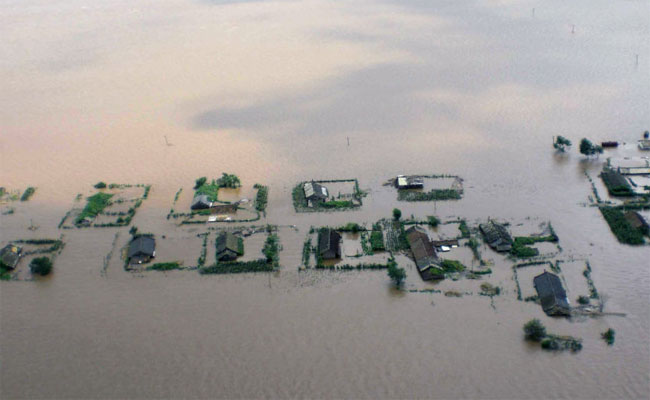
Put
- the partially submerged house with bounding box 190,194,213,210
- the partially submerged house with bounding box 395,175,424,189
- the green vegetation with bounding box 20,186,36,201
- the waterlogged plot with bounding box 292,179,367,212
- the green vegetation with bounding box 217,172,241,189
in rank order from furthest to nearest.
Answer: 1. the green vegetation with bounding box 20,186,36,201
2. the green vegetation with bounding box 217,172,241,189
3. the partially submerged house with bounding box 395,175,424,189
4. the partially submerged house with bounding box 190,194,213,210
5. the waterlogged plot with bounding box 292,179,367,212

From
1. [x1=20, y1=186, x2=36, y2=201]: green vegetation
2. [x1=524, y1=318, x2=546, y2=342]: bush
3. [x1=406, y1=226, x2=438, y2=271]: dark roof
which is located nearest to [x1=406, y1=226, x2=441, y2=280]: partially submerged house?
[x1=406, y1=226, x2=438, y2=271]: dark roof

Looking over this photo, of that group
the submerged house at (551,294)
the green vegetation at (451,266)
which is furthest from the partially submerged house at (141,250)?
the submerged house at (551,294)

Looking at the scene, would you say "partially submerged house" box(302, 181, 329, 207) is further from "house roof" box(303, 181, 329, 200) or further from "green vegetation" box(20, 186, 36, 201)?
"green vegetation" box(20, 186, 36, 201)

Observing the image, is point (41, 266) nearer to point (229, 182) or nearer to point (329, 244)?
point (229, 182)

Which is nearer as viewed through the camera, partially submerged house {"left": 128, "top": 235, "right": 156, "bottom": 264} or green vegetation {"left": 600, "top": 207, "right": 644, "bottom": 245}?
green vegetation {"left": 600, "top": 207, "right": 644, "bottom": 245}

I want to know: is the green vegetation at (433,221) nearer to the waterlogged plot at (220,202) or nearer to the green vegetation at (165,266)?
the waterlogged plot at (220,202)

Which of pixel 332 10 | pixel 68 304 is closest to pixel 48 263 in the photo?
pixel 68 304

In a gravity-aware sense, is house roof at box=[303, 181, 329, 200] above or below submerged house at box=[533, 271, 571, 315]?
above
